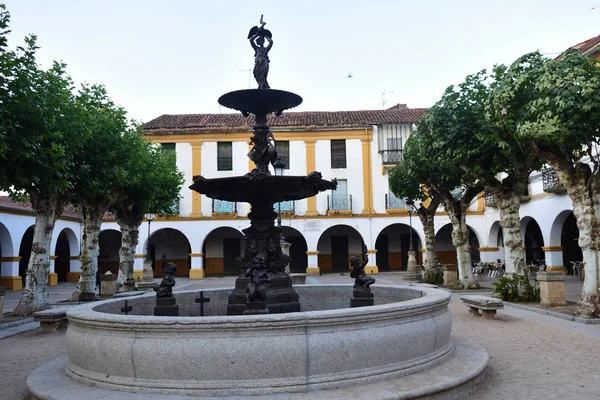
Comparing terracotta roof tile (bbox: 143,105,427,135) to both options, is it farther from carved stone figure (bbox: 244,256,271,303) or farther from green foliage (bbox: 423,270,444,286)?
carved stone figure (bbox: 244,256,271,303)

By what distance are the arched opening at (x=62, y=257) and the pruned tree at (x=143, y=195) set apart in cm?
1370

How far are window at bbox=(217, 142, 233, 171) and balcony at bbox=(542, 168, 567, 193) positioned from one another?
16625 millimetres

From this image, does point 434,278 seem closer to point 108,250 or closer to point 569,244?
point 569,244

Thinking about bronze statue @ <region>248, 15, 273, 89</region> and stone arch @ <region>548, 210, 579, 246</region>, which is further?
stone arch @ <region>548, 210, 579, 246</region>

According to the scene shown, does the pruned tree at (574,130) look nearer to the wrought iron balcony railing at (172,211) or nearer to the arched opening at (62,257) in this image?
the wrought iron balcony railing at (172,211)

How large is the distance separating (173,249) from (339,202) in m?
11.1

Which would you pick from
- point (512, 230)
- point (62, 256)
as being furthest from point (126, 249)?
point (62, 256)

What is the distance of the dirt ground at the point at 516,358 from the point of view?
17.4ft

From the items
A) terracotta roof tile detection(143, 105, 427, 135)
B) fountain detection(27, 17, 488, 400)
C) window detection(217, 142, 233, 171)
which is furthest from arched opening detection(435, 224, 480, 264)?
fountain detection(27, 17, 488, 400)

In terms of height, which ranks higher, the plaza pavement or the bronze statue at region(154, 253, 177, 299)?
the bronze statue at region(154, 253, 177, 299)

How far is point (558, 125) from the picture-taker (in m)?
9.33

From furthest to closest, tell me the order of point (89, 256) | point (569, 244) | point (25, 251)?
1. point (25, 251)
2. point (569, 244)
3. point (89, 256)

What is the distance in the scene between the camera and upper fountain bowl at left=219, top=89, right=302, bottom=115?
6.82 metres

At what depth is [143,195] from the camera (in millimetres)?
17375
